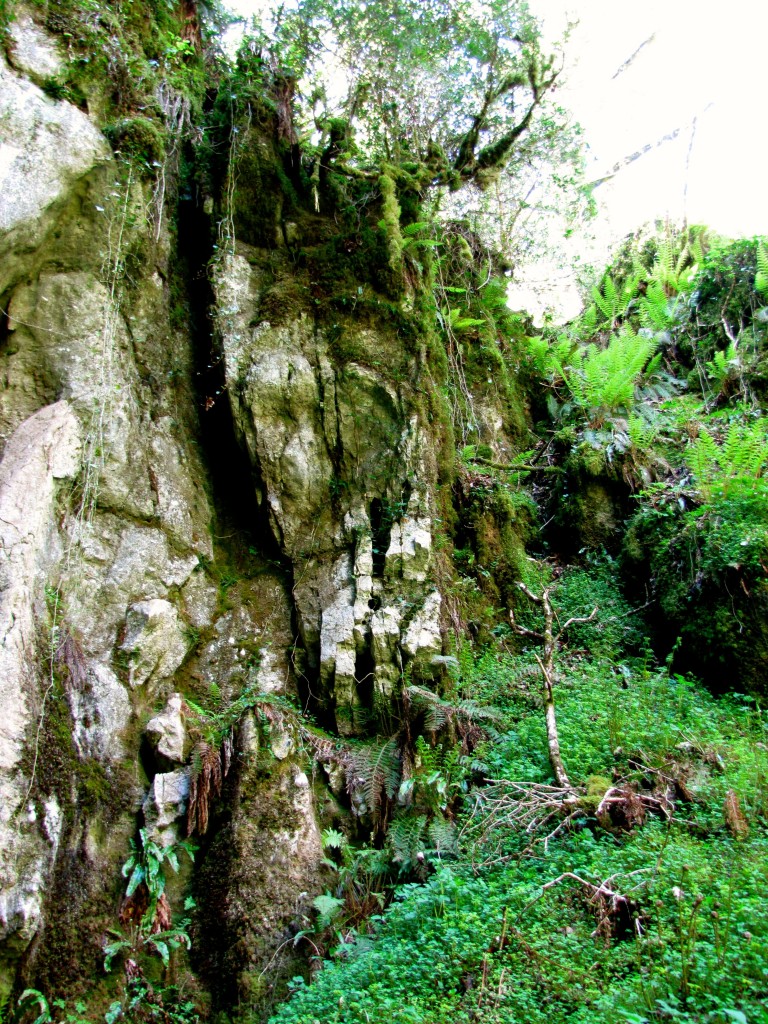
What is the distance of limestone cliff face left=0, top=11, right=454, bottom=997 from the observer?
170 inches

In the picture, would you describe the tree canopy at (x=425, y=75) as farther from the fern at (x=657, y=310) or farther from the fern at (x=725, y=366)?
the fern at (x=725, y=366)

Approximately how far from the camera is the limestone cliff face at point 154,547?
4309 millimetres

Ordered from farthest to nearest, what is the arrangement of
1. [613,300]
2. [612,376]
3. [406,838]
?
[613,300], [612,376], [406,838]

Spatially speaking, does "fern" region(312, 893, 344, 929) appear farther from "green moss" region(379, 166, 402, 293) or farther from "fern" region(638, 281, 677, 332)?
"fern" region(638, 281, 677, 332)

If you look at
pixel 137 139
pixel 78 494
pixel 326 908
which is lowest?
pixel 326 908

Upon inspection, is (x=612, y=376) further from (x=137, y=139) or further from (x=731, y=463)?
(x=137, y=139)

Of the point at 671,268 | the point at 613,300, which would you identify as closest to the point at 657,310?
the point at 613,300

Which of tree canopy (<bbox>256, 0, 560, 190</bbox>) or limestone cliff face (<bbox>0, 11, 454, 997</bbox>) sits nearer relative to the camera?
limestone cliff face (<bbox>0, 11, 454, 997</bbox>)

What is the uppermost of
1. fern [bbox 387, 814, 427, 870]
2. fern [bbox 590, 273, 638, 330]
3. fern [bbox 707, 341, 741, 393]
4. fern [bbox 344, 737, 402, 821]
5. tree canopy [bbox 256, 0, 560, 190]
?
tree canopy [bbox 256, 0, 560, 190]

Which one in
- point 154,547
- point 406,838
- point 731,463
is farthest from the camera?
point 731,463

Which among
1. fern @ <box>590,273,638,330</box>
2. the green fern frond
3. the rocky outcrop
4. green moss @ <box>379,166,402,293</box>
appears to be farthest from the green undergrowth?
fern @ <box>590,273,638,330</box>

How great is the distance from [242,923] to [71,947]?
1071 mm

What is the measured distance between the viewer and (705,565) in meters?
6.07

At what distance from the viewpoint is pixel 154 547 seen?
5.70 metres
